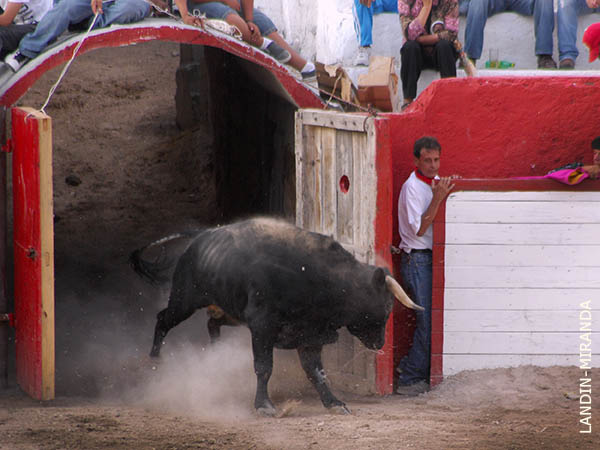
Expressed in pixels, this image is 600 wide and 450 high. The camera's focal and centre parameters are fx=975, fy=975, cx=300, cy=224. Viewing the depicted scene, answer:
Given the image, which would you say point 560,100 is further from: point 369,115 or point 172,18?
point 172,18

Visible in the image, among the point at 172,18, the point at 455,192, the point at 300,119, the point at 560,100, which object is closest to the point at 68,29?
the point at 172,18

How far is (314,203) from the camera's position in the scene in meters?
8.53

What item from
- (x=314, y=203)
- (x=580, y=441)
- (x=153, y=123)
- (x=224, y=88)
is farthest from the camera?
(x=153, y=123)

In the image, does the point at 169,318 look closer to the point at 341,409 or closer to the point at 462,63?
the point at 341,409

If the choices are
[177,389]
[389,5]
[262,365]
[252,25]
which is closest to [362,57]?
[389,5]

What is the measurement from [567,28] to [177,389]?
6.02 m

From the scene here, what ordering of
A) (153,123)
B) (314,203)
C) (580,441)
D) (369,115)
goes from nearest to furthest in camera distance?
(580,441), (369,115), (314,203), (153,123)

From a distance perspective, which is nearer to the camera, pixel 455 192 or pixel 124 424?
pixel 124 424

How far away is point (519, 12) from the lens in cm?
1118

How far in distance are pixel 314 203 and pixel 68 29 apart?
269 cm

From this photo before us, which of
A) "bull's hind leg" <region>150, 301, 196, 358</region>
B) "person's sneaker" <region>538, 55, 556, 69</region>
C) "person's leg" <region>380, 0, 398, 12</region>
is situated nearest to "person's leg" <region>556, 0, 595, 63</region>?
"person's sneaker" <region>538, 55, 556, 69</region>

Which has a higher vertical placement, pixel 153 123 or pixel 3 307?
pixel 153 123

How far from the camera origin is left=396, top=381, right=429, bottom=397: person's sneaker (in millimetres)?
8086

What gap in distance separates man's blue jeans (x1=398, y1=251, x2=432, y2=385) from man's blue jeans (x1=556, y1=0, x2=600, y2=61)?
4033mm
